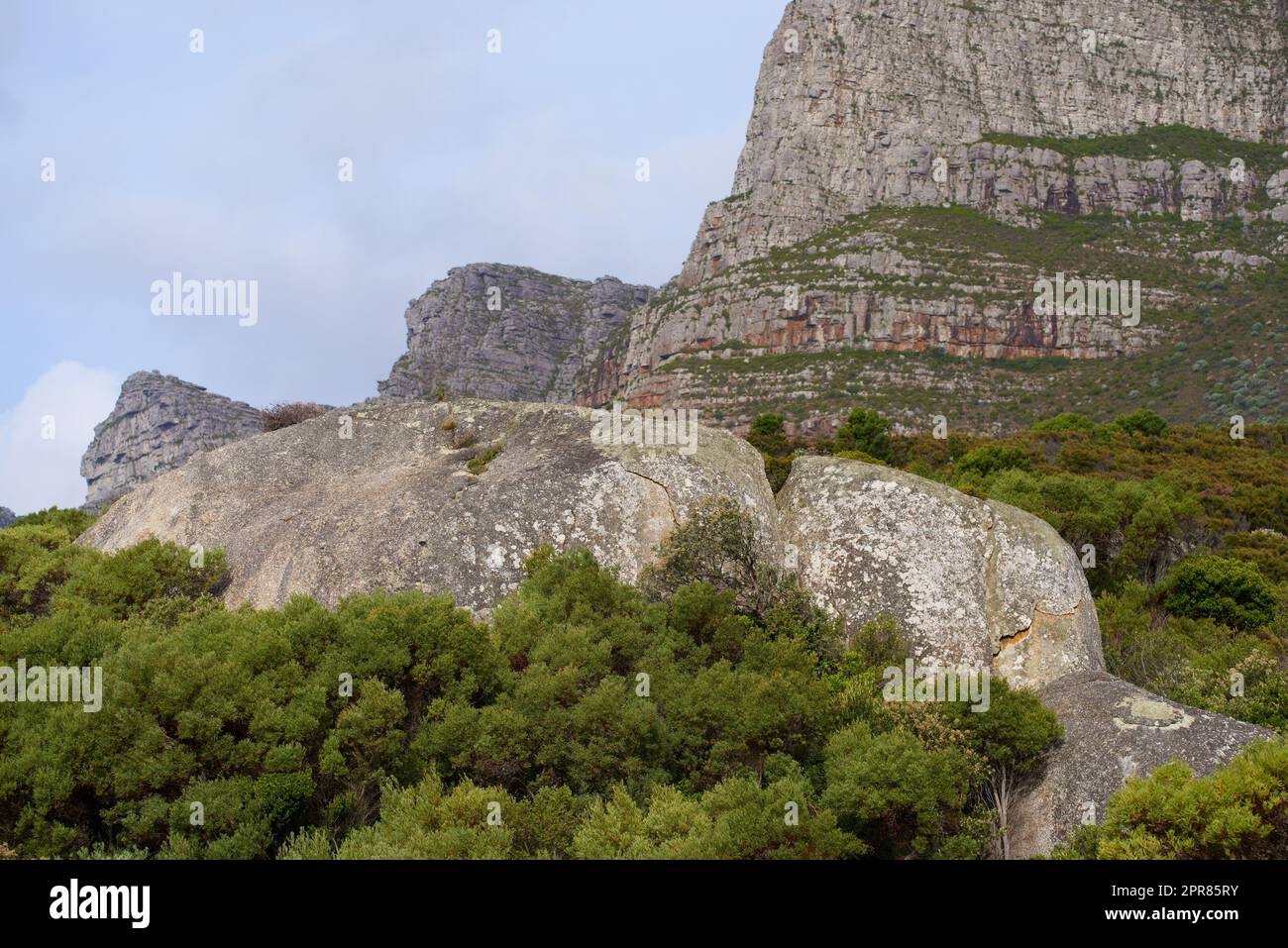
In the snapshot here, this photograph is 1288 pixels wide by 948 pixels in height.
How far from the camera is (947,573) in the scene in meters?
19.5

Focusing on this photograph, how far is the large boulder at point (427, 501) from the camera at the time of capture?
19.1m

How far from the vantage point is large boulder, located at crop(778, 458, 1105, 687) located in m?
18.8

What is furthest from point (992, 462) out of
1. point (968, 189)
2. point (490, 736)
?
point (968, 189)

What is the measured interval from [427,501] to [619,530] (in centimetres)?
378

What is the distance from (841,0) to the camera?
15362 centimetres

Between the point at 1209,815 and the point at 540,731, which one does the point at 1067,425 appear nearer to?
the point at 1209,815

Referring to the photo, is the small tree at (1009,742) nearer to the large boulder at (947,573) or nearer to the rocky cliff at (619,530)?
the rocky cliff at (619,530)

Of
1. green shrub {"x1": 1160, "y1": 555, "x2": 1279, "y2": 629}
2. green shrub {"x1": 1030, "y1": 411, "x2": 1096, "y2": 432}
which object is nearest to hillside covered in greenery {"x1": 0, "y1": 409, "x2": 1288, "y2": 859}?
green shrub {"x1": 1160, "y1": 555, "x2": 1279, "y2": 629}

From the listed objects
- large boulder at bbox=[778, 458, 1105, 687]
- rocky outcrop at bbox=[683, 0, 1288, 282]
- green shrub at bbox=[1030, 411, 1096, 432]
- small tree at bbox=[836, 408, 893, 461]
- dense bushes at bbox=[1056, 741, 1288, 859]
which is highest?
rocky outcrop at bbox=[683, 0, 1288, 282]

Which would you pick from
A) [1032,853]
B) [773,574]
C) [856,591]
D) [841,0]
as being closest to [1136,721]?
[1032,853]

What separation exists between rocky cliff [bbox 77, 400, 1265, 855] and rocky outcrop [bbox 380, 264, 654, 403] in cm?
14020

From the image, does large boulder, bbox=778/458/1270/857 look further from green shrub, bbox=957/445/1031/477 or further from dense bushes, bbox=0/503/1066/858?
green shrub, bbox=957/445/1031/477
